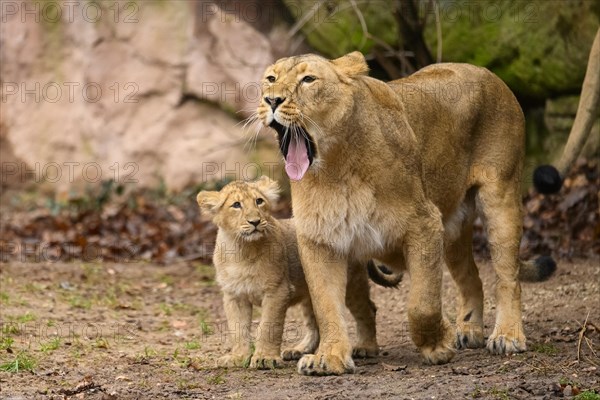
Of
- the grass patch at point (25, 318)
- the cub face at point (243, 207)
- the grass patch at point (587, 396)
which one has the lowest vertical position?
the grass patch at point (587, 396)

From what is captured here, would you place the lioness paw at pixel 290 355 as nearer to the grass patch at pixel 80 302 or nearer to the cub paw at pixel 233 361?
the cub paw at pixel 233 361

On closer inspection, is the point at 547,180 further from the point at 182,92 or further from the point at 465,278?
the point at 182,92

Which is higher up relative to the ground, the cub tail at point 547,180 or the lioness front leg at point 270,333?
the cub tail at point 547,180

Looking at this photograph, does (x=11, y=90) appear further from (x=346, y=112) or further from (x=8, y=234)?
(x=346, y=112)

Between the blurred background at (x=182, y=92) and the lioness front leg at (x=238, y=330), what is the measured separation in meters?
4.42

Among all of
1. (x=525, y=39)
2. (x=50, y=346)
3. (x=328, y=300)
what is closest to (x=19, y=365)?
(x=50, y=346)

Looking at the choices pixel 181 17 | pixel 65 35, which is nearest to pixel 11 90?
pixel 65 35

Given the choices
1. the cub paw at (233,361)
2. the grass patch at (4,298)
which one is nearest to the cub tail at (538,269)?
the cub paw at (233,361)

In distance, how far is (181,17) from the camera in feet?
48.8

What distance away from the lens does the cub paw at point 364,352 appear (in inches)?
280

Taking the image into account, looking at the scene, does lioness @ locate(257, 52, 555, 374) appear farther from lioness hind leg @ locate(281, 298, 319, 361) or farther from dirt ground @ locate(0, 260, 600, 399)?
lioness hind leg @ locate(281, 298, 319, 361)

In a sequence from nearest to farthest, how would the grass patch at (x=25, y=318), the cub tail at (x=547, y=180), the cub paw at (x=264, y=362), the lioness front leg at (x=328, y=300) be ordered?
the lioness front leg at (x=328, y=300) → the cub paw at (x=264, y=362) → the cub tail at (x=547, y=180) → the grass patch at (x=25, y=318)

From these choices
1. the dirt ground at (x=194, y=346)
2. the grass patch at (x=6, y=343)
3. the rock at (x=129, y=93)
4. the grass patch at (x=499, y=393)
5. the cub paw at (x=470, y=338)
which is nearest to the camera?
the grass patch at (x=499, y=393)

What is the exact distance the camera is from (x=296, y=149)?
20.0ft
